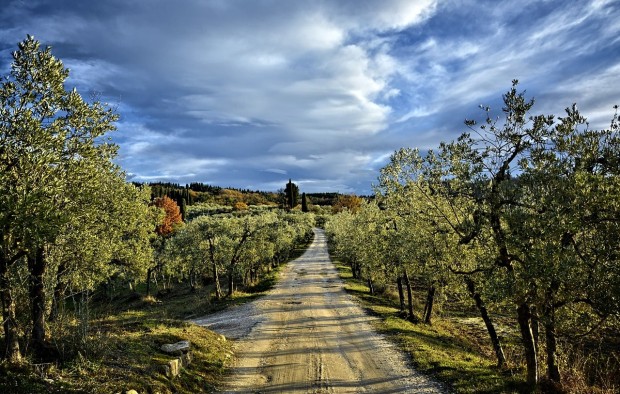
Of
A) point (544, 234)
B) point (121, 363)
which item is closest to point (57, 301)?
point (121, 363)

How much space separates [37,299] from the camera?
1662 centimetres

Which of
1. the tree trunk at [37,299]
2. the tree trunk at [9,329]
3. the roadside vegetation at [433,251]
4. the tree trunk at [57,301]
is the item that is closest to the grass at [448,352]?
the roadside vegetation at [433,251]

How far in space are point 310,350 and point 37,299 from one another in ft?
53.8

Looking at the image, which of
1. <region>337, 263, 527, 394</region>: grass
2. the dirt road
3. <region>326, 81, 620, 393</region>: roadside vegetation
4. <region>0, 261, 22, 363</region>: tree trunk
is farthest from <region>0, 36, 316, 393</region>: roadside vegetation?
<region>326, 81, 620, 393</region>: roadside vegetation

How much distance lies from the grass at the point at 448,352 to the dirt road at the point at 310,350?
118 centimetres

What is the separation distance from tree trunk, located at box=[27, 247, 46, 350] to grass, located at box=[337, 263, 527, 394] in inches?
767

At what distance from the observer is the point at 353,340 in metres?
28.8

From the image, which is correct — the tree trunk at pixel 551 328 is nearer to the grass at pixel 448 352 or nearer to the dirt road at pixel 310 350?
the grass at pixel 448 352

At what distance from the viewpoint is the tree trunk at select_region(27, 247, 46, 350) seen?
16562 mm

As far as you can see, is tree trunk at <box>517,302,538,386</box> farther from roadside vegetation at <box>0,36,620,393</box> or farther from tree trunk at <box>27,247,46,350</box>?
tree trunk at <box>27,247,46,350</box>

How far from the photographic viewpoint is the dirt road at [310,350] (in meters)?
20.1

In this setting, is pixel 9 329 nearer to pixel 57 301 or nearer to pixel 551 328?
pixel 57 301

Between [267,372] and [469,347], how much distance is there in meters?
18.3

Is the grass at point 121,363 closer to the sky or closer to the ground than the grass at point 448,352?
closer to the sky
